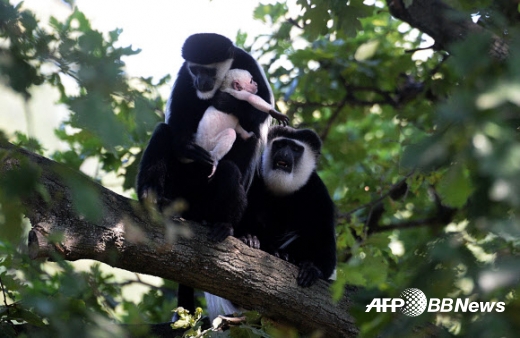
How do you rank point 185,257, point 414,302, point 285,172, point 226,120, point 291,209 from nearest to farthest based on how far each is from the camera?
point 414,302
point 185,257
point 226,120
point 285,172
point 291,209

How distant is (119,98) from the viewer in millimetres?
951

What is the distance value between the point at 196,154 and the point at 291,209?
37.9 inches

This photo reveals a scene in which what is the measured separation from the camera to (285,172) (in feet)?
12.9

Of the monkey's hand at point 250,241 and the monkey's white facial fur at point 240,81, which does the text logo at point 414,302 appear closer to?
the monkey's hand at point 250,241

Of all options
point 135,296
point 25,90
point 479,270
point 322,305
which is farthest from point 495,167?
point 135,296

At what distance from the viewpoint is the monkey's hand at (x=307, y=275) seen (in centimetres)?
319

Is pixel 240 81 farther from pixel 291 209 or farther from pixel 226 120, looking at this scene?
pixel 291 209

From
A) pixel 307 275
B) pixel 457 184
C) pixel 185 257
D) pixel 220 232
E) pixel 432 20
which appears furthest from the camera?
pixel 432 20

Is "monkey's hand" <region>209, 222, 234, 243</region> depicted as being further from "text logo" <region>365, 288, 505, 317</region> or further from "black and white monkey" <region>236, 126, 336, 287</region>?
"text logo" <region>365, 288, 505, 317</region>

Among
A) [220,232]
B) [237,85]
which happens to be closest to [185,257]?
[220,232]

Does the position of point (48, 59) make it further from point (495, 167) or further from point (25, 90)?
point (495, 167)

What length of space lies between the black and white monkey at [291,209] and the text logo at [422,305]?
2.56 m

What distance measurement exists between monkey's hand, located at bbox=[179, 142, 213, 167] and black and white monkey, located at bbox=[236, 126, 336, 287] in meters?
0.59

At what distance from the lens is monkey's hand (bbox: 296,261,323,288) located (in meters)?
3.19
